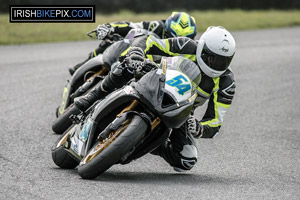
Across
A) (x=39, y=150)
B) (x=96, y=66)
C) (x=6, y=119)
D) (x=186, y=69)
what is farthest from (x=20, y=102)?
(x=186, y=69)

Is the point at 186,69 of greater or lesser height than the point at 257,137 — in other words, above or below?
above

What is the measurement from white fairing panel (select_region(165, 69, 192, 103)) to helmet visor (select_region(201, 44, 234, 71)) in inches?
40.5

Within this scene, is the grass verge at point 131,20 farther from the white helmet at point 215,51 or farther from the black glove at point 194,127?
the black glove at point 194,127

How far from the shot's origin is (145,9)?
25.3 m

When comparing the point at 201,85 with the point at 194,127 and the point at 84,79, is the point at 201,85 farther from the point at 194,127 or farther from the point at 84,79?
the point at 84,79

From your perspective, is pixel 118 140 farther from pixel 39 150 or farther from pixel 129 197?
pixel 39 150

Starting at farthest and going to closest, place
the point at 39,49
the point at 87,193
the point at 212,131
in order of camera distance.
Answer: the point at 39,49
the point at 212,131
the point at 87,193

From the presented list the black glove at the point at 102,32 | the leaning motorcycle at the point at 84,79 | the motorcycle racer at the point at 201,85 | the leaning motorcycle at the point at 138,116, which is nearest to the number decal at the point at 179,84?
the leaning motorcycle at the point at 138,116

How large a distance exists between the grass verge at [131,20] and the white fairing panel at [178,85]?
12600mm

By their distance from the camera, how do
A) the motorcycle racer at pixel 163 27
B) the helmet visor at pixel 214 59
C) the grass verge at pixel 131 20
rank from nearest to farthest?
the helmet visor at pixel 214 59 < the motorcycle racer at pixel 163 27 < the grass verge at pixel 131 20

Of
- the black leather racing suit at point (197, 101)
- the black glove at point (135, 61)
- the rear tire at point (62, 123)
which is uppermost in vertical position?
the black glove at point (135, 61)

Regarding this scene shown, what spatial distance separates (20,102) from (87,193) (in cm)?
540

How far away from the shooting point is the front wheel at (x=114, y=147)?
5.31 metres

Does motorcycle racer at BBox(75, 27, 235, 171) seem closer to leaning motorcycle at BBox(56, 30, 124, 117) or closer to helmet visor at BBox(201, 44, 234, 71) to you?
helmet visor at BBox(201, 44, 234, 71)
